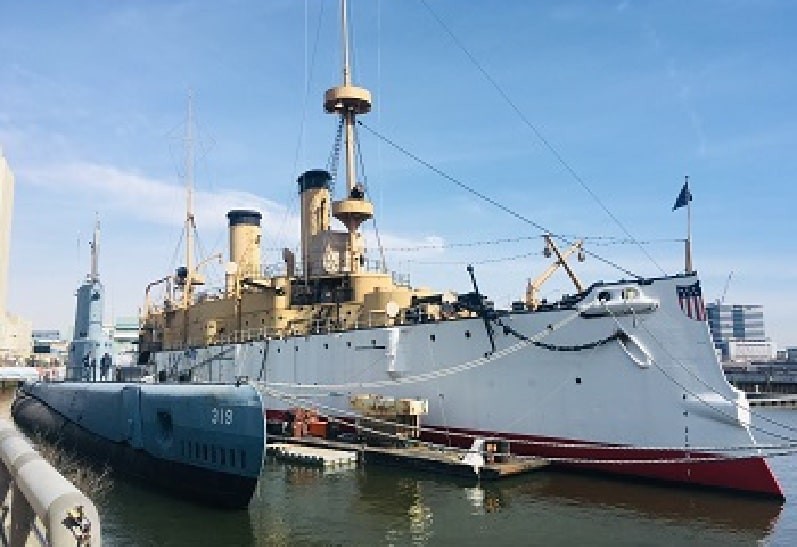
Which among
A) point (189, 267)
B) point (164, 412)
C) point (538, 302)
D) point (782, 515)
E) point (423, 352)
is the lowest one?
point (782, 515)

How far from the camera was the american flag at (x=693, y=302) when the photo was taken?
60.4 ft

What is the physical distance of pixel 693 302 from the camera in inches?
730

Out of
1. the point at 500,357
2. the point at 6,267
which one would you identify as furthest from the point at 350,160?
the point at 6,267

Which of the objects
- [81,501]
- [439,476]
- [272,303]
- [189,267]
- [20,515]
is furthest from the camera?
[189,267]

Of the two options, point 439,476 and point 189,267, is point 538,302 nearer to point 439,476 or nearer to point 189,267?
point 439,476

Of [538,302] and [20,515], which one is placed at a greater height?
[538,302]

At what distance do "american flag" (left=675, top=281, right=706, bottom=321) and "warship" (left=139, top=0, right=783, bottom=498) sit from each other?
3 centimetres

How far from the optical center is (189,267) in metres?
40.6

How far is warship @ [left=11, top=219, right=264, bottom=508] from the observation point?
15.8m

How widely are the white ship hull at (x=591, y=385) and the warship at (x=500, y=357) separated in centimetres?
4

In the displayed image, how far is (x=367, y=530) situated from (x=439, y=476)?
5.96m

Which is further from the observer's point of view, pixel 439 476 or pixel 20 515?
pixel 439 476

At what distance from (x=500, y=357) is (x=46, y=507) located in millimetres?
18523

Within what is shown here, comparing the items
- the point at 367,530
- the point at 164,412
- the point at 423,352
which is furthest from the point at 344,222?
the point at 367,530
